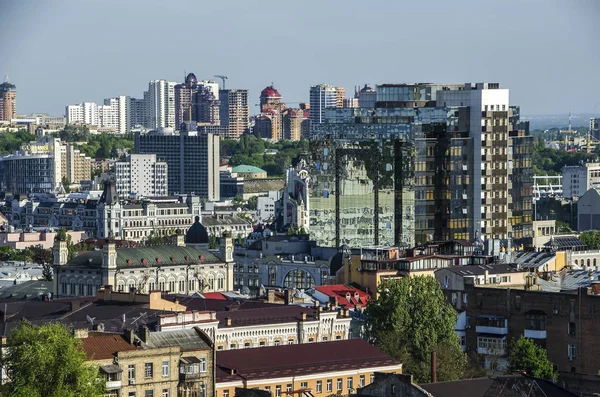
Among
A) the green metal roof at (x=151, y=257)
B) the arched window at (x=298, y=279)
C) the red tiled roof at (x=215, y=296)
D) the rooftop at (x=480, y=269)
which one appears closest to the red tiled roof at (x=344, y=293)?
the rooftop at (x=480, y=269)

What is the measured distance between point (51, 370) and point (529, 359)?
57.9ft

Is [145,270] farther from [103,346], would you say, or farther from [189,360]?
[103,346]

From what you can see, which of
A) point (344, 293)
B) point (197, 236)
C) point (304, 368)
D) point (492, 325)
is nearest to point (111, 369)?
point (304, 368)

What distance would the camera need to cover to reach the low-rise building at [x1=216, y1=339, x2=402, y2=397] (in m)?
62.1

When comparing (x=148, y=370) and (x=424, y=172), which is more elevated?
(x=424, y=172)

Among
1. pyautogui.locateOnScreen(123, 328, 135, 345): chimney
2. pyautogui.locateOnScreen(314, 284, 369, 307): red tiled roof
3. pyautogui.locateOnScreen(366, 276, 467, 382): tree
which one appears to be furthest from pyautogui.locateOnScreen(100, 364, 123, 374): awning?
pyautogui.locateOnScreen(314, 284, 369, 307): red tiled roof

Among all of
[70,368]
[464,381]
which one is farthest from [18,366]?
[464,381]

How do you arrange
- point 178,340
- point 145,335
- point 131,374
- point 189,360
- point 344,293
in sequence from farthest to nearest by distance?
point 344,293 → point 178,340 → point 145,335 → point 189,360 → point 131,374

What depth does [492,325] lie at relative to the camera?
7438 cm

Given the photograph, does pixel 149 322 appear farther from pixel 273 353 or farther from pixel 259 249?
pixel 259 249

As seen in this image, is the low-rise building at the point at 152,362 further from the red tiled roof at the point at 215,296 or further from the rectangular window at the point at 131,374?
the red tiled roof at the point at 215,296

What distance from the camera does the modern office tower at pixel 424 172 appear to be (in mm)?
109750

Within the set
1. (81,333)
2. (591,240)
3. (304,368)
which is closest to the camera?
(81,333)

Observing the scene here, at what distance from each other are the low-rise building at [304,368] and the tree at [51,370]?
19.6ft
